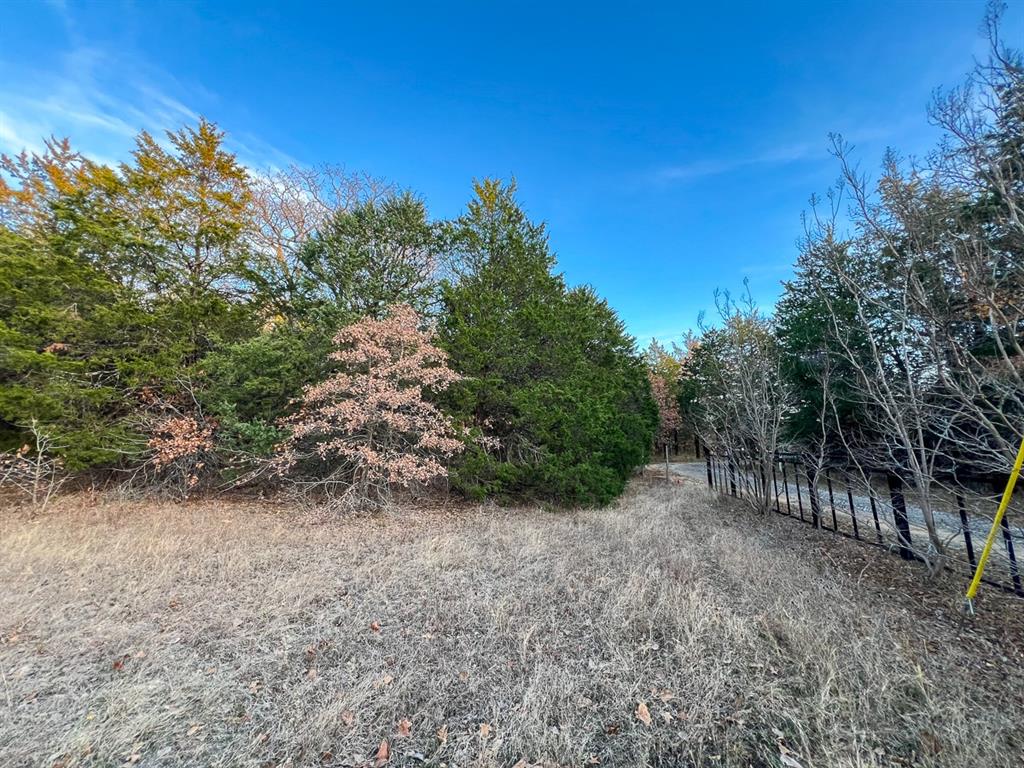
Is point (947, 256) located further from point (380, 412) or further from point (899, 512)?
point (380, 412)

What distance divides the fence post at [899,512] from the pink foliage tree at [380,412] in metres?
5.93

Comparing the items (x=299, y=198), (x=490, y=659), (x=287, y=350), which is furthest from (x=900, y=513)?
(x=299, y=198)

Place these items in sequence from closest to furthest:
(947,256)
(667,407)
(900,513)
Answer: (947,256)
(900,513)
(667,407)

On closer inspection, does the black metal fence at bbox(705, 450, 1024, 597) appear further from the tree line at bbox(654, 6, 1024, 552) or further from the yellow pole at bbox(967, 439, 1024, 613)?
the tree line at bbox(654, 6, 1024, 552)

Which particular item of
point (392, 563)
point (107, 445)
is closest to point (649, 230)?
point (392, 563)

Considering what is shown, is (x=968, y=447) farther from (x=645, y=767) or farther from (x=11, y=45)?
(x=11, y=45)

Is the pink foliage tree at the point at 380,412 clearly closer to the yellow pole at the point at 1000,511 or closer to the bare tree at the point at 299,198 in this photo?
the bare tree at the point at 299,198

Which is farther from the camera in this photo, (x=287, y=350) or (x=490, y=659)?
(x=287, y=350)

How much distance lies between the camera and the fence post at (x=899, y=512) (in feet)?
13.5

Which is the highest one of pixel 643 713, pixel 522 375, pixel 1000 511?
pixel 522 375

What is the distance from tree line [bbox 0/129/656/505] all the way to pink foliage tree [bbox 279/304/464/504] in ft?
0.14

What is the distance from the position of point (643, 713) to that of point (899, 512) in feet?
13.3

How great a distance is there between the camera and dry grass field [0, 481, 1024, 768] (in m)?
1.87

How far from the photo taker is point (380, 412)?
21.7ft
